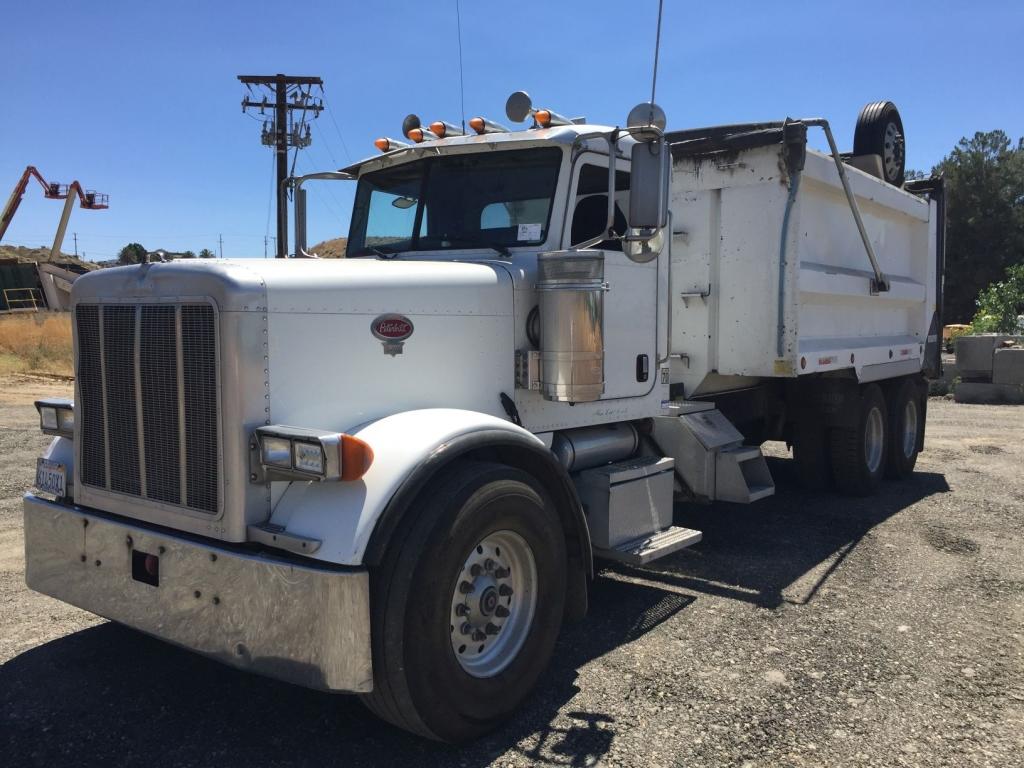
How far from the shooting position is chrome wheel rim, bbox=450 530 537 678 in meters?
3.30

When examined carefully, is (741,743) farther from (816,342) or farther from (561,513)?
(816,342)

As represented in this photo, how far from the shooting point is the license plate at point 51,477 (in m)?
3.73

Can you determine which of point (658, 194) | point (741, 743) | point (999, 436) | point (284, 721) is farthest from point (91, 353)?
point (999, 436)

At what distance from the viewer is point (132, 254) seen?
363cm

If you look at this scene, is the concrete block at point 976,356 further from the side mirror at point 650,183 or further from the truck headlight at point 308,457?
the truck headlight at point 308,457

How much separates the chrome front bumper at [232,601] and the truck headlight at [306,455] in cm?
31

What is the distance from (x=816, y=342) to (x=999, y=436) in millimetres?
6476

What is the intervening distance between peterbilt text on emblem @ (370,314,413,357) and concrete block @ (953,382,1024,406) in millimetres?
14734

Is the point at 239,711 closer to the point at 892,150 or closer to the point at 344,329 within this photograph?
the point at 344,329

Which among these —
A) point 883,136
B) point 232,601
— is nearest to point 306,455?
point 232,601

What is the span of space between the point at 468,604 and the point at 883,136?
677 cm

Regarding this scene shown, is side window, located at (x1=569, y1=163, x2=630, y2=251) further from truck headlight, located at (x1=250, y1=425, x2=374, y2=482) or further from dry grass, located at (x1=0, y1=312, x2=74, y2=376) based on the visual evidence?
dry grass, located at (x1=0, y1=312, x2=74, y2=376)

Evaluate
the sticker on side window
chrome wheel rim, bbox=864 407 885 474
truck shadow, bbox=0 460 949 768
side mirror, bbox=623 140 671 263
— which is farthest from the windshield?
chrome wheel rim, bbox=864 407 885 474

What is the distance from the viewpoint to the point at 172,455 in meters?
3.20
